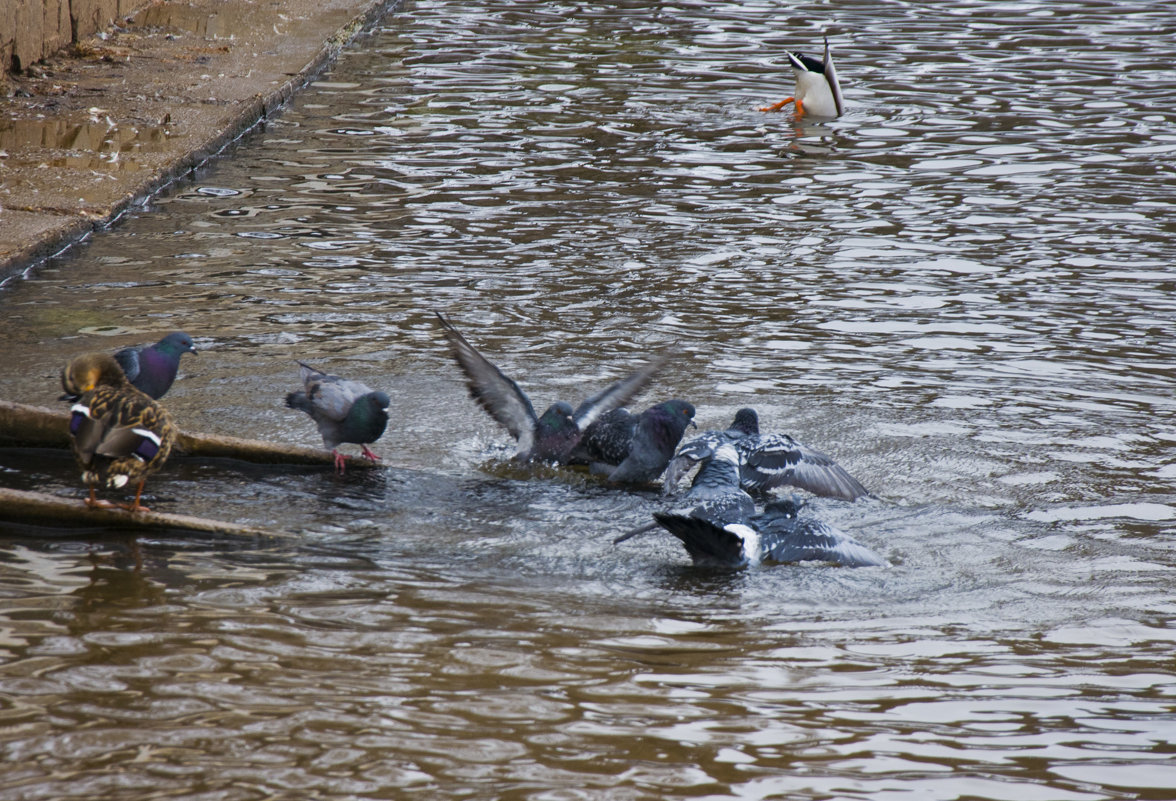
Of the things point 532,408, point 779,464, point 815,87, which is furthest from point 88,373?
point 815,87

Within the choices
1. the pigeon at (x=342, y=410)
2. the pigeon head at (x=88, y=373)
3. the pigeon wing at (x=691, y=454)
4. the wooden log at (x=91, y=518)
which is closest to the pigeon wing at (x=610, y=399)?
the pigeon wing at (x=691, y=454)

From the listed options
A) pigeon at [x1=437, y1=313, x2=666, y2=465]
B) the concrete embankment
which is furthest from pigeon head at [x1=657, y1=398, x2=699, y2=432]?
the concrete embankment

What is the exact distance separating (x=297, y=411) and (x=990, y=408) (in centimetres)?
378

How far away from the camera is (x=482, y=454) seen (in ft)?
22.8

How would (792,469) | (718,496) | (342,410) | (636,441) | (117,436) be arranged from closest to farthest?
(117,436) < (718,496) < (792,469) < (342,410) < (636,441)

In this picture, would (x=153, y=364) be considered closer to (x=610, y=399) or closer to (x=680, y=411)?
(x=610, y=399)

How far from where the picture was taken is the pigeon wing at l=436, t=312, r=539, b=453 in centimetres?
660

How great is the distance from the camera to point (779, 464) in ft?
20.5

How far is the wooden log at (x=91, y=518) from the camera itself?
548cm

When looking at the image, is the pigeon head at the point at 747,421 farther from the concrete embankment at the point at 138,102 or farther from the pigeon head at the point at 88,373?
the concrete embankment at the point at 138,102

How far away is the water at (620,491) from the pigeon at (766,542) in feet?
0.30

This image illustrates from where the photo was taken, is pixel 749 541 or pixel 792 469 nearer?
pixel 749 541

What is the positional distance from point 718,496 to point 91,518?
8.48ft

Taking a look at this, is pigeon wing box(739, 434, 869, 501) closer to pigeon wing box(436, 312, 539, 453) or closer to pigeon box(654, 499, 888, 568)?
pigeon box(654, 499, 888, 568)
